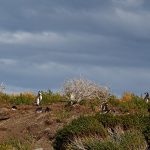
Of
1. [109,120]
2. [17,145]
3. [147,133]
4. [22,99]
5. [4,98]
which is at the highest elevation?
[4,98]

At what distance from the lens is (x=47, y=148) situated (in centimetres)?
3005

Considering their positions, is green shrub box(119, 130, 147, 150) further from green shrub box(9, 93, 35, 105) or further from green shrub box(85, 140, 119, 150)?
green shrub box(9, 93, 35, 105)

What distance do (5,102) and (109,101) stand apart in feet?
25.7

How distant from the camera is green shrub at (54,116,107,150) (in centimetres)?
2608

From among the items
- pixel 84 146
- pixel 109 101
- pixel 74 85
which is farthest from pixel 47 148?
pixel 74 85

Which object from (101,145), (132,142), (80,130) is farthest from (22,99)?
(132,142)

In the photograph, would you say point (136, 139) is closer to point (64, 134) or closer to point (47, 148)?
point (64, 134)

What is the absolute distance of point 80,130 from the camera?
26.2 meters

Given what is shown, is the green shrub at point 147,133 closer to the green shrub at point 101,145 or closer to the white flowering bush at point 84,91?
the green shrub at point 101,145

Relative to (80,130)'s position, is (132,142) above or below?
below

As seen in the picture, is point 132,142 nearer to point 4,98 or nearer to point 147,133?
point 147,133

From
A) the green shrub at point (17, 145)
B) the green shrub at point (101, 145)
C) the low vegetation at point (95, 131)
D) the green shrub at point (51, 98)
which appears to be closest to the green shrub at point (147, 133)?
the low vegetation at point (95, 131)

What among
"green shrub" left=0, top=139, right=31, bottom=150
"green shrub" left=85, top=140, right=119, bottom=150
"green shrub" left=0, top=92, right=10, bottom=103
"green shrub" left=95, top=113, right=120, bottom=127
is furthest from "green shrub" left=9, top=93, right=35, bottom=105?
"green shrub" left=85, top=140, right=119, bottom=150

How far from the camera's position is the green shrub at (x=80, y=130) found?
2608 centimetres
